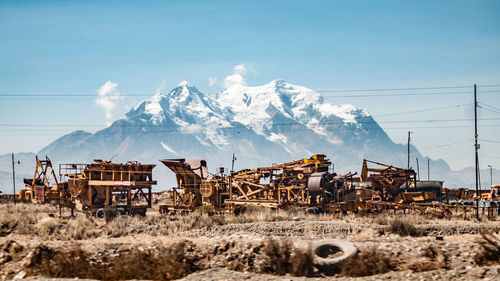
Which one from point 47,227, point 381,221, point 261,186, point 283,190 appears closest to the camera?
point 381,221

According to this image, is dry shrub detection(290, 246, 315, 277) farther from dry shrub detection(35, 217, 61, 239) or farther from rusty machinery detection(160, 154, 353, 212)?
rusty machinery detection(160, 154, 353, 212)

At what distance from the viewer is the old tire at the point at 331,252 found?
14938 millimetres

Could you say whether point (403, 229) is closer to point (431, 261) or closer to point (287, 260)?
point (431, 261)

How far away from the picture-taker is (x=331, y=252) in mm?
16844

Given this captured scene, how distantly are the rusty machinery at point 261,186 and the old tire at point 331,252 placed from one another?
1567 cm

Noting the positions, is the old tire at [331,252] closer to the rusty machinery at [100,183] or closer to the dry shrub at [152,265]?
the dry shrub at [152,265]

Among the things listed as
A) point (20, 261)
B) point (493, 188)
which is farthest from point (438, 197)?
point (20, 261)

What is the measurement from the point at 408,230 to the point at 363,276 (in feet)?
34.7

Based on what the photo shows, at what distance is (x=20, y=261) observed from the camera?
16938 mm

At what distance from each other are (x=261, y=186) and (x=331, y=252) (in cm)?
1714

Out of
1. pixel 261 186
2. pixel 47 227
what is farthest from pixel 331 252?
pixel 261 186

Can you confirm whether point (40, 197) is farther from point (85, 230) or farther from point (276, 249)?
point (276, 249)

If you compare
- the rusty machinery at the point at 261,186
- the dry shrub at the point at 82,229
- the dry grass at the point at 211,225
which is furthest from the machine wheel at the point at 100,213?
the rusty machinery at the point at 261,186

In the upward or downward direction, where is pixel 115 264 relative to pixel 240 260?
downward
